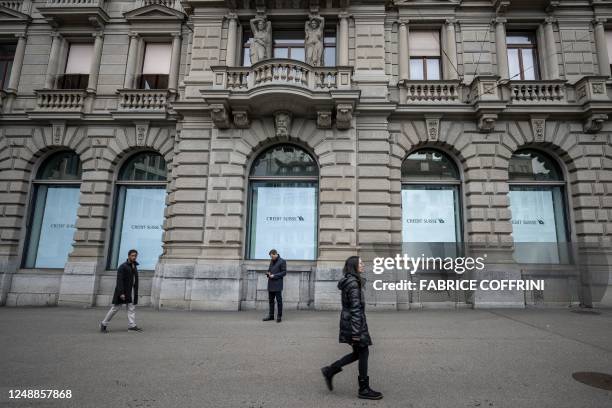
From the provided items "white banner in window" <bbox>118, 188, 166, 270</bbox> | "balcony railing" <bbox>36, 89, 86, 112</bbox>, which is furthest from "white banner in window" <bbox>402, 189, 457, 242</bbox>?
"balcony railing" <bbox>36, 89, 86, 112</bbox>

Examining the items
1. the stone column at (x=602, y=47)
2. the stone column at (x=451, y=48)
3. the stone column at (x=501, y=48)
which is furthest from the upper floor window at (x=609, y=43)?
the stone column at (x=451, y=48)

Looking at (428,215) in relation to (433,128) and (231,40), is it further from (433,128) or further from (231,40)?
(231,40)

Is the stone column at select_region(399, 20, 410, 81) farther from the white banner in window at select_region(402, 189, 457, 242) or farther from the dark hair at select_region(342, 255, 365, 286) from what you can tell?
the dark hair at select_region(342, 255, 365, 286)

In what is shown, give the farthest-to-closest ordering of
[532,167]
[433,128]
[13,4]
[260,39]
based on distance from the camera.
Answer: [13,4]
[260,39]
[532,167]
[433,128]

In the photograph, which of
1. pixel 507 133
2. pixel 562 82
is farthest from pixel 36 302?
pixel 562 82

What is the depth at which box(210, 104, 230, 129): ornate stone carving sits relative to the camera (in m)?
11.7

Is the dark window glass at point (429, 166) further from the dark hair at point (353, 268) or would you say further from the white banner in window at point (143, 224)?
the white banner in window at point (143, 224)

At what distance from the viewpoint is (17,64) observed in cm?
1416

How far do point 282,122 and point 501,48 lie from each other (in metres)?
8.95

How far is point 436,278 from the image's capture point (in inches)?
464

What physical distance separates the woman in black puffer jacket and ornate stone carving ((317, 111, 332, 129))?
842cm

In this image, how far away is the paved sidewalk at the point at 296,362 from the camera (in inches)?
165

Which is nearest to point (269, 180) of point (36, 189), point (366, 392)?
point (366, 392)

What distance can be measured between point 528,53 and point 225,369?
15.7 meters
